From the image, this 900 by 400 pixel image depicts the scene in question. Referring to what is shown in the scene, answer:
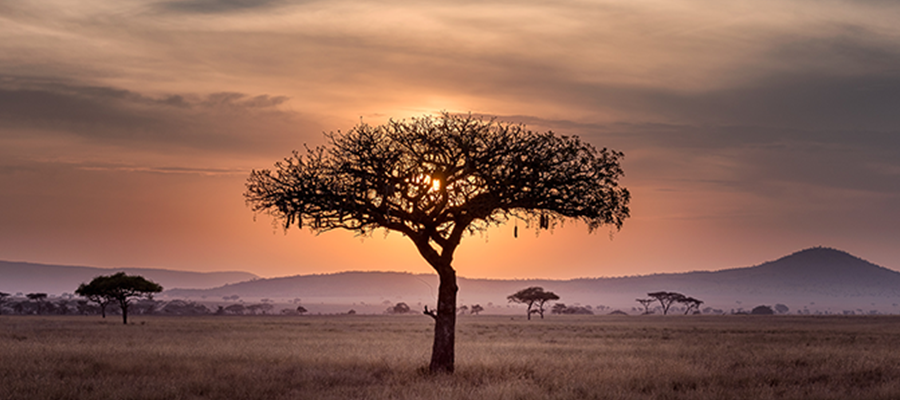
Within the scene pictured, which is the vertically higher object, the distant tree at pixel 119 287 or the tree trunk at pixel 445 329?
the distant tree at pixel 119 287

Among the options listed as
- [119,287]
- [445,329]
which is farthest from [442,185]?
[119,287]

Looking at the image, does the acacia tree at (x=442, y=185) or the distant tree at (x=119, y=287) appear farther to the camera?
the distant tree at (x=119, y=287)

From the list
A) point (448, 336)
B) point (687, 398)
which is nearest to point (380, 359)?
point (448, 336)

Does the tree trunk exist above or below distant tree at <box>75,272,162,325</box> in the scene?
below

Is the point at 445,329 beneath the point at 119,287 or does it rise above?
beneath

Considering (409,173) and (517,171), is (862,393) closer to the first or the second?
(517,171)

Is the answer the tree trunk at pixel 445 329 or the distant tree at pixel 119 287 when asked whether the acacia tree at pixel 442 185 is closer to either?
the tree trunk at pixel 445 329

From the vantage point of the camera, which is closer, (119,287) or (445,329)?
(445,329)

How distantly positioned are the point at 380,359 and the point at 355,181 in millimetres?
8877

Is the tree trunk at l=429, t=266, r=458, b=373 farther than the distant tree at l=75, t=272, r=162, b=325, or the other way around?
the distant tree at l=75, t=272, r=162, b=325

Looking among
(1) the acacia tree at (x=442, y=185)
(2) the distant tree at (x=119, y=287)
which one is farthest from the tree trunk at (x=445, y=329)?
(2) the distant tree at (x=119, y=287)

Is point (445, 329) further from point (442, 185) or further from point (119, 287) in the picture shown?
point (119, 287)

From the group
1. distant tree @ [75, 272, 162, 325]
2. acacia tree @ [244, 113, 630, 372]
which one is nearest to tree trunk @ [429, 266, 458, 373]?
acacia tree @ [244, 113, 630, 372]

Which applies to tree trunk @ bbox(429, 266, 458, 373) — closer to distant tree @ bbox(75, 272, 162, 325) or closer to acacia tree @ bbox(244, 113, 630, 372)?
acacia tree @ bbox(244, 113, 630, 372)
